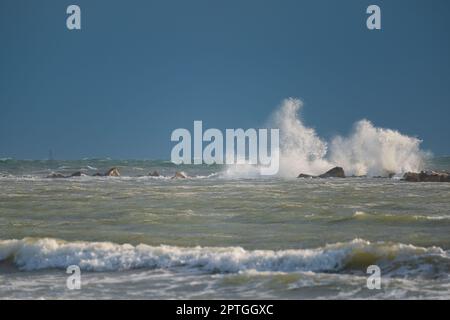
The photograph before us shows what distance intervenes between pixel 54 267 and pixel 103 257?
36.6 inches

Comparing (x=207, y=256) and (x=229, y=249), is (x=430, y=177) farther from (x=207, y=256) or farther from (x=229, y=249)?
(x=207, y=256)

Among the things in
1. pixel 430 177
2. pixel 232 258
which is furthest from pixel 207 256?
pixel 430 177

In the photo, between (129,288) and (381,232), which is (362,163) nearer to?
(381,232)

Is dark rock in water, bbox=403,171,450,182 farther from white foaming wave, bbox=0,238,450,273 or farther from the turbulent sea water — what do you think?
white foaming wave, bbox=0,238,450,273

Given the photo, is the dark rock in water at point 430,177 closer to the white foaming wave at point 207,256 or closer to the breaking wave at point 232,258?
the breaking wave at point 232,258

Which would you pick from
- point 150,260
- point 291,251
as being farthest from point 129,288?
point 291,251

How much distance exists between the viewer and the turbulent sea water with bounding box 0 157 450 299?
10.4 metres

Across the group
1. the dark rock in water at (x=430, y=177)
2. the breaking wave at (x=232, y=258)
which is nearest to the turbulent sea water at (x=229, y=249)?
the breaking wave at (x=232, y=258)

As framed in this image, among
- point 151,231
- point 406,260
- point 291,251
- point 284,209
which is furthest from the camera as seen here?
point 284,209

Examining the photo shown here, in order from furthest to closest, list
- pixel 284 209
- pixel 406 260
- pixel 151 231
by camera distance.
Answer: pixel 284 209 < pixel 151 231 < pixel 406 260

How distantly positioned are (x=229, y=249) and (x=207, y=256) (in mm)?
563

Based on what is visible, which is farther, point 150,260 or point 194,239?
point 194,239

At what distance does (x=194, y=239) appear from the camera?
566 inches

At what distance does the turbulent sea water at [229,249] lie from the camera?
1038 cm
